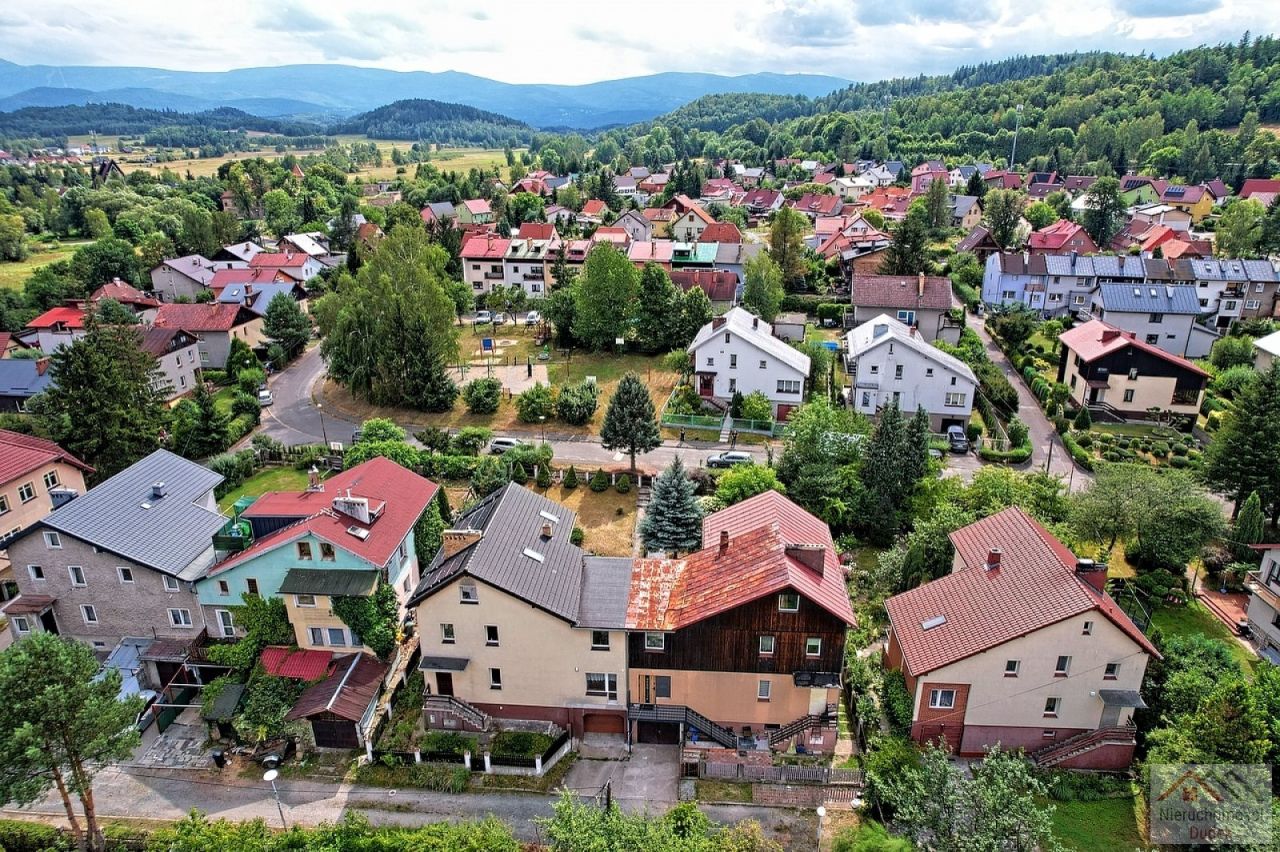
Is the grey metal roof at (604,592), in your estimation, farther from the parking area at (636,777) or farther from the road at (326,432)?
the road at (326,432)

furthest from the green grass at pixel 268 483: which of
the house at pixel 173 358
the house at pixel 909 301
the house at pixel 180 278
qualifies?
the house at pixel 180 278

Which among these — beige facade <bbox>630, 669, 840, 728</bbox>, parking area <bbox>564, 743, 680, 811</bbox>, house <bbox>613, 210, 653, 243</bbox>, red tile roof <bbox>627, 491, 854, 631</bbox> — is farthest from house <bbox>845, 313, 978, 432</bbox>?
house <bbox>613, 210, 653, 243</bbox>

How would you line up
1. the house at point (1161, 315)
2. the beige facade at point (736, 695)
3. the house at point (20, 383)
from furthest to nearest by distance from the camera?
the house at point (1161, 315)
the house at point (20, 383)
the beige facade at point (736, 695)

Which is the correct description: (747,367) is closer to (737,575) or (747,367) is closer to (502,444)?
(502,444)

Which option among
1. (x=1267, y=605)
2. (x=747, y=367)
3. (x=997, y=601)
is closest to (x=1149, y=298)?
(x=747, y=367)

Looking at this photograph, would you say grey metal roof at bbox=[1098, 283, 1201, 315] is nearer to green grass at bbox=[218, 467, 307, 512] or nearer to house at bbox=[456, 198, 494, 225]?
green grass at bbox=[218, 467, 307, 512]
